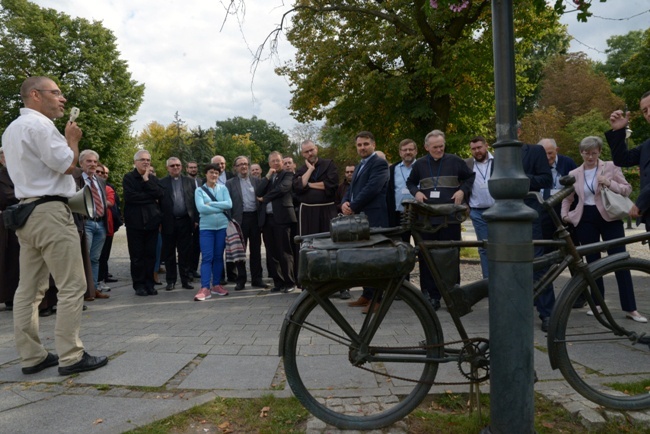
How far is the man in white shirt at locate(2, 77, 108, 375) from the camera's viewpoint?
148 inches

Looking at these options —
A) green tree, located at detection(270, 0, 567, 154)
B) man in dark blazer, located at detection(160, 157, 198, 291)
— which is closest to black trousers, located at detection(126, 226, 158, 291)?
man in dark blazer, located at detection(160, 157, 198, 291)

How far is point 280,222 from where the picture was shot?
7750 mm

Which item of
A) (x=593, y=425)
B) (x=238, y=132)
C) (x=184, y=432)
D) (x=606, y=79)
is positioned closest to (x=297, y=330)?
(x=184, y=432)

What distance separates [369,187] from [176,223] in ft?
13.5

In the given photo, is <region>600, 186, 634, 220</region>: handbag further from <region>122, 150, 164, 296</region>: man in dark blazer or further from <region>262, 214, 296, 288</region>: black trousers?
<region>122, 150, 164, 296</region>: man in dark blazer

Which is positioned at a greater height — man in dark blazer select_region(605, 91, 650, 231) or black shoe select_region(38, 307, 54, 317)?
man in dark blazer select_region(605, 91, 650, 231)

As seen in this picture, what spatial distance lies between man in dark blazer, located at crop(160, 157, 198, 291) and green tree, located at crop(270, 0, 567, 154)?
6399 mm

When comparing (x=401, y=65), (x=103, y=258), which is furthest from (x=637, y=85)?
(x=103, y=258)

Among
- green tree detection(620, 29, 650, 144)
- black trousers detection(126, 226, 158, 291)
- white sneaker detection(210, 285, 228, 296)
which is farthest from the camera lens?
green tree detection(620, 29, 650, 144)

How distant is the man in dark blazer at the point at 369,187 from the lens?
19.6 ft

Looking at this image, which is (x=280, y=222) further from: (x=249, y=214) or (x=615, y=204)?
(x=615, y=204)

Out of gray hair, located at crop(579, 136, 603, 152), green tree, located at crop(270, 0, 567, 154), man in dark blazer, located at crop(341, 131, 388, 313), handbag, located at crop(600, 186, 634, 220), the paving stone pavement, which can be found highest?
green tree, located at crop(270, 0, 567, 154)

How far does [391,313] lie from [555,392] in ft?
3.99

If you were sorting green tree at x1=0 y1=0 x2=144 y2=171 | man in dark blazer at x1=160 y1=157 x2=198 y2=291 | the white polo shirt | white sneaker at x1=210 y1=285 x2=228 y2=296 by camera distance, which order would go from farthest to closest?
green tree at x1=0 y1=0 x2=144 y2=171, man in dark blazer at x1=160 y1=157 x2=198 y2=291, white sneaker at x1=210 y1=285 x2=228 y2=296, the white polo shirt
